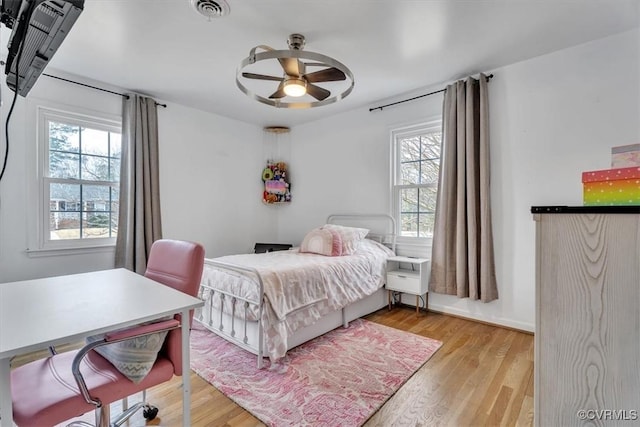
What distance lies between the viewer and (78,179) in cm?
305

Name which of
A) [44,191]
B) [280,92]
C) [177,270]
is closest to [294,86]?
[280,92]

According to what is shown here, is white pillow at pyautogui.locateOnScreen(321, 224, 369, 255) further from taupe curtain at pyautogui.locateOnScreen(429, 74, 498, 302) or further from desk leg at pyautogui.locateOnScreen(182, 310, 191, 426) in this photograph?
desk leg at pyautogui.locateOnScreen(182, 310, 191, 426)

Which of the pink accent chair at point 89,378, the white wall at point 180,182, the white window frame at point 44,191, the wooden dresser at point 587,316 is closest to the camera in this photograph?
the wooden dresser at point 587,316

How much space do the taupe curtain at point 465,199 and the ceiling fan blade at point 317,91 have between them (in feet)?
4.54

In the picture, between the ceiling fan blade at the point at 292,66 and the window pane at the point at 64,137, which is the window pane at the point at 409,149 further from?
the window pane at the point at 64,137

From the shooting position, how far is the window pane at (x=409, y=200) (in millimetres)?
3574

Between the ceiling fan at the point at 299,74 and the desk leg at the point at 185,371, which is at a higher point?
the ceiling fan at the point at 299,74

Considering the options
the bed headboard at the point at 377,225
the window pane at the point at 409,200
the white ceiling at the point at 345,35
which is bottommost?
the bed headboard at the point at 377,225

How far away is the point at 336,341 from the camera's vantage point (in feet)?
8.54

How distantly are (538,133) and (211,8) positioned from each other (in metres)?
2.89

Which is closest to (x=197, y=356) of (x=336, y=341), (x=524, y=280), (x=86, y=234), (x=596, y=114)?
(x=336, y=341)

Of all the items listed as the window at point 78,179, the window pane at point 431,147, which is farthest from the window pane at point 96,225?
the window pane at point 431,147

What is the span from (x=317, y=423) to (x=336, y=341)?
100 centimetres

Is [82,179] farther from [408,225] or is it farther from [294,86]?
[408,225]
